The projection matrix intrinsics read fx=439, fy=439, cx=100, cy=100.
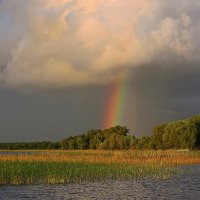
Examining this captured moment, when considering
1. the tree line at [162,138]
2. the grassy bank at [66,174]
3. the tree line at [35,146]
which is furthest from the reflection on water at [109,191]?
the tree line at [35,146]

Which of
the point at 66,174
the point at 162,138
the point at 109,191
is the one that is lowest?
the point at 109,191

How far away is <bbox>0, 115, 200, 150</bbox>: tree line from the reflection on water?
5743cm

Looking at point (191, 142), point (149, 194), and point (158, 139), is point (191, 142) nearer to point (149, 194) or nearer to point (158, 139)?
point (158, 139)

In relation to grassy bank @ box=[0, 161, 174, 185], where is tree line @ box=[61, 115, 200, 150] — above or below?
above

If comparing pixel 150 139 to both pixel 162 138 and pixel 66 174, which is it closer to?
pixel 162 138

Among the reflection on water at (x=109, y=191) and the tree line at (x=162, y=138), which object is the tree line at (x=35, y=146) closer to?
the tree line at (x=162, y=138)

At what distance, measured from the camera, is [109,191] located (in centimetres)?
2844

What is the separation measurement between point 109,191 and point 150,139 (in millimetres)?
76930

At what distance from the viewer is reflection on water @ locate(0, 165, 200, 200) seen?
85.3 ft

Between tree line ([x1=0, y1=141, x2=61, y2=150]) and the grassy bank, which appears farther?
tree line ([x1=0, y1=141, x2=61, y2=150])

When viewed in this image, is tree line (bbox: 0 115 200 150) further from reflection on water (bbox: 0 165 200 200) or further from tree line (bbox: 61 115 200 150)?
reflection on water (bbox: 0 165 200 200)

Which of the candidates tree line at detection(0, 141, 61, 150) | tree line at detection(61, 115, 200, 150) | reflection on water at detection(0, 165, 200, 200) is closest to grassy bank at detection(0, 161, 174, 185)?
reflection on water at detection(0, 165, 200, 200)

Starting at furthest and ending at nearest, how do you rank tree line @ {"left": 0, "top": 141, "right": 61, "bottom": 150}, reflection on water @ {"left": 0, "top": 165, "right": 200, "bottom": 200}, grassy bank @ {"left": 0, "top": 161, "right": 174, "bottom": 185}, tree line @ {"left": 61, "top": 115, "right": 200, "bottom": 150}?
tree line @ {"left": 0, "top": 141, "right": 61, "bottom": 150} → tree line @ {"left": 61, "top": 115, "right": 200, "bottom": 150} → grassy bank @ {"left": 0, "top": 161, "right": 174, "bottom": 185} → reflection on water @ {"left": 0, "top": 165, "right": 200, "bottom": 200}

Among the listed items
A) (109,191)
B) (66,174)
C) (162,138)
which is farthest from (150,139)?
(109,191)
